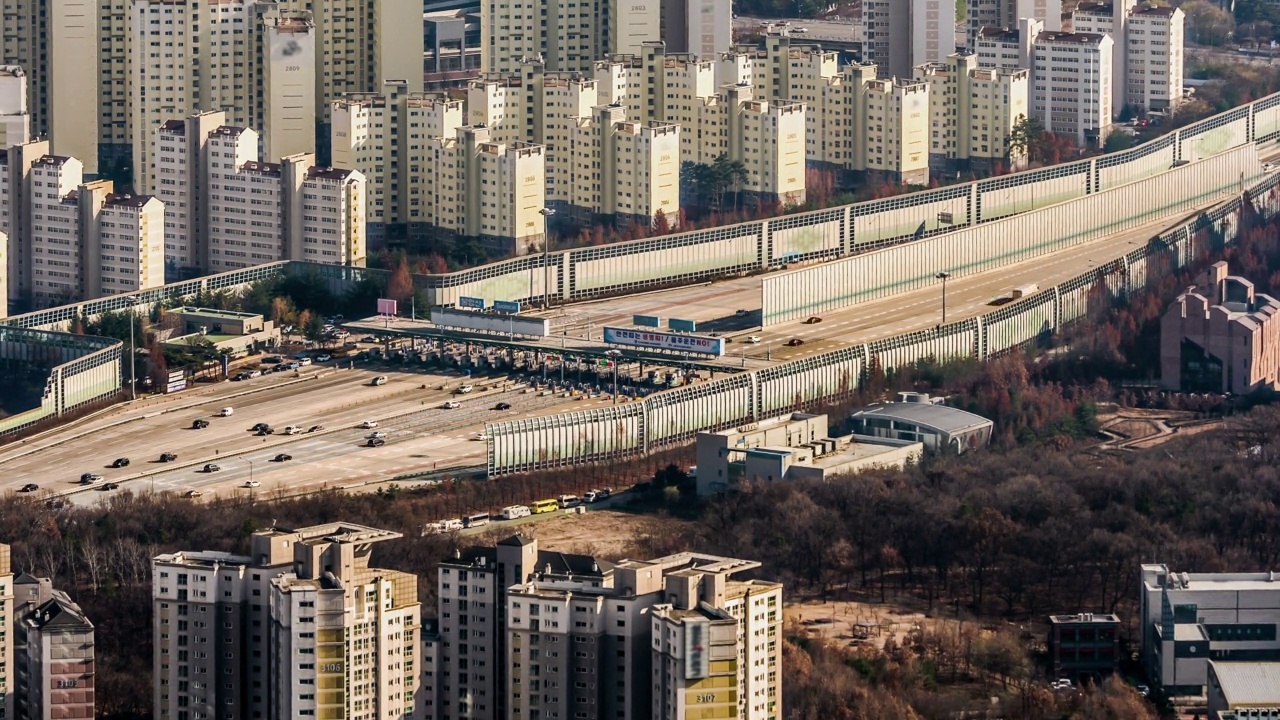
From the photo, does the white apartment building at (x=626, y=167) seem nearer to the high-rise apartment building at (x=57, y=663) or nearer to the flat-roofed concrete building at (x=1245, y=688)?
the flat-roofed concrete building at (x=1245, y=688)

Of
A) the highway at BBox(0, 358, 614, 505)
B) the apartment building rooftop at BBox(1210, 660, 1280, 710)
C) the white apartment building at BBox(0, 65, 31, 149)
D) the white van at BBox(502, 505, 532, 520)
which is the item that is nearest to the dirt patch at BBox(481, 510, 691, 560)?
the white van at BBox(502, 505, 532, 520)

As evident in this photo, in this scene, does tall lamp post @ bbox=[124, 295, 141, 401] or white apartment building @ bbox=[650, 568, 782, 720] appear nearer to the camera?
white apartment building @ bbox=[650, 568, 782, 720]

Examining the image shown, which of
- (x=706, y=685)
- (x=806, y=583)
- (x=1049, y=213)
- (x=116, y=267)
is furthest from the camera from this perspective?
(x=1049, y=213)

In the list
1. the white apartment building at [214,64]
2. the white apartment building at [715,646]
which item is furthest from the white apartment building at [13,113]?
the white apartment building at [715,646]

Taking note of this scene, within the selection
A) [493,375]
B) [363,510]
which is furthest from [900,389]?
[363,510]

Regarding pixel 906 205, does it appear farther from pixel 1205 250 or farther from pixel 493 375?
pixel 493 375

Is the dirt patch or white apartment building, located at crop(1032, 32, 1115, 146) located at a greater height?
white apartment building, located at crop(1032, 32, 1115, 146)

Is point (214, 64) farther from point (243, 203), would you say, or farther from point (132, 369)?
point (132, 369)

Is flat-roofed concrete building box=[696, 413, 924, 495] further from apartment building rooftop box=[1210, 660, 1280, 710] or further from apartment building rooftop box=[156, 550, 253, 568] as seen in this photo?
apartment building rooftop box=[156, 550, 253, 568]
